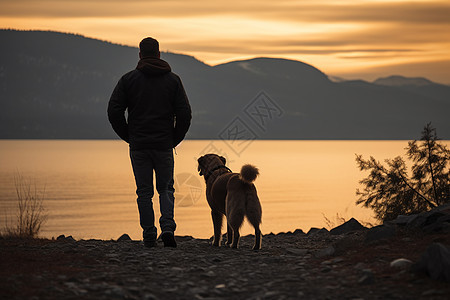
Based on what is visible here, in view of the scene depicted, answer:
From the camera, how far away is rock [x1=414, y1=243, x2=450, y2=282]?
20.2 ft

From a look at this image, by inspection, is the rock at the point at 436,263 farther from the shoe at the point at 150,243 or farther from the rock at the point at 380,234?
the shoe at the point at 150,243

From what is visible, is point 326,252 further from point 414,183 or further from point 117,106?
point 414,183

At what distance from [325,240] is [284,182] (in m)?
53.2

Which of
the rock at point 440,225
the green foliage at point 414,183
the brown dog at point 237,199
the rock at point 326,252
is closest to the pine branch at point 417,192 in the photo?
the green foliage at point 414,183

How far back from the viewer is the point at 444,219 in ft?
29.7

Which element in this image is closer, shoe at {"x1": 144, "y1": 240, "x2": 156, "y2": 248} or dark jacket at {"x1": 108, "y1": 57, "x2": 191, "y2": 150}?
dark jacket at {"x1": 108, "y1": 57, "x2": 191, "y2": 150}

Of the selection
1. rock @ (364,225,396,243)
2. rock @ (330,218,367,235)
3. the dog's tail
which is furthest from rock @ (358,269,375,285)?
rock @ (330,218,367,235)

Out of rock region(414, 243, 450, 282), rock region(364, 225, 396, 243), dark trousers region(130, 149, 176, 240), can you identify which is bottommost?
rock region(414, 243, 450, 282)

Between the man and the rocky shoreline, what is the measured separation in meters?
0.94

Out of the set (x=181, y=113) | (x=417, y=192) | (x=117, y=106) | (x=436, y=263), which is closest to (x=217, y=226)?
(x=181, y=113)

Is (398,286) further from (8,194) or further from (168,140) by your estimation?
Result: (8,194)

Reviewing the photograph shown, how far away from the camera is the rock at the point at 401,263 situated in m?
6.95

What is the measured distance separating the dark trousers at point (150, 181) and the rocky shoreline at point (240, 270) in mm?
411

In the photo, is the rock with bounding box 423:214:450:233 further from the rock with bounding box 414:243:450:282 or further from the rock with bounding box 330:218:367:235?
the rock with bounding box 330:218:367:235
